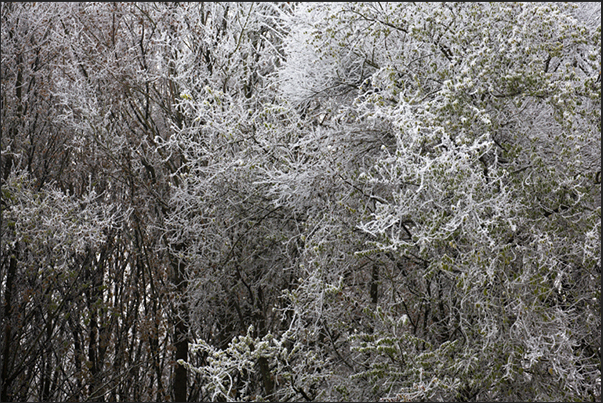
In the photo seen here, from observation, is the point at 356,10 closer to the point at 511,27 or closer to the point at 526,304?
the point at 511,27

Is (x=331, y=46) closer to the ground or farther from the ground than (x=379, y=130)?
farther from the ground

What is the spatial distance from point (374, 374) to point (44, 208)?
11.2ft

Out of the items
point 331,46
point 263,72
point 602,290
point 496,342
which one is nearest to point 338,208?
point 331,46

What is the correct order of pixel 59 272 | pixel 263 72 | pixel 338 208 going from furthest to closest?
1. pixel 263 72
2. pixel 59 272
3. pixel 338 208

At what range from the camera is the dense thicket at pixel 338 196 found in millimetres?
4695

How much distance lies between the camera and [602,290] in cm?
448

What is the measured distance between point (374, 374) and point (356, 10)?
124 inches

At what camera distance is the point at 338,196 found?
592 centimetres

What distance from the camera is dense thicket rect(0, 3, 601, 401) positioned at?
15.4 feet

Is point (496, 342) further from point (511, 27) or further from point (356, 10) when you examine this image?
point (356, 10)

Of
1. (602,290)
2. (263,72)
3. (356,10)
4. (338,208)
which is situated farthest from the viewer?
(263,72)

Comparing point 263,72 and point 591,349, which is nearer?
point 591,349

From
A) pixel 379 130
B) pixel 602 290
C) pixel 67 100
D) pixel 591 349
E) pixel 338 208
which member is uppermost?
pixel 67 100

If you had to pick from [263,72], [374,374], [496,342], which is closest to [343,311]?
[374,374]
